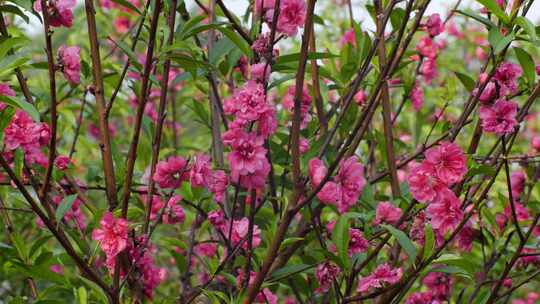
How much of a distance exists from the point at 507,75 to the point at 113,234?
104 cm

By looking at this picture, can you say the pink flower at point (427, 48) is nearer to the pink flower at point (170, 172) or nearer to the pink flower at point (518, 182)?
the pink flower at point (518, 182)

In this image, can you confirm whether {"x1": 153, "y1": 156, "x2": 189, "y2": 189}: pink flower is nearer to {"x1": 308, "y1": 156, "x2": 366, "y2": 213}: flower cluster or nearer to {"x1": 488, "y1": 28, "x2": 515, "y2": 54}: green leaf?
{"x1": 308, "y1": 156, "x2": 366, "y2": 213}: flower cluster

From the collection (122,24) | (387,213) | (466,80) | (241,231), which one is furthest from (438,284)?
(122,24)

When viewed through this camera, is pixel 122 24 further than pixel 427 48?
Yes

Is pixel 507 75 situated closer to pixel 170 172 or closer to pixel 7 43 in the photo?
pixel 170 172

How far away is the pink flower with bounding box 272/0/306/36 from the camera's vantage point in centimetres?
172

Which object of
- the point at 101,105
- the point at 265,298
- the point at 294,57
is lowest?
the point at 265,298

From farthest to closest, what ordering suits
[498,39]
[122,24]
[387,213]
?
[122,24] → [387,213] → [498,39]

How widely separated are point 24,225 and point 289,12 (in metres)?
2.21

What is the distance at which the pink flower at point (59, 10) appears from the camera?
69.2 inches

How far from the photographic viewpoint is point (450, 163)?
5.67 ft

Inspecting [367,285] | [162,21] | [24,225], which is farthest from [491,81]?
[24,225]

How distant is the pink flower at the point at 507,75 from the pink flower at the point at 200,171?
755 millimetres

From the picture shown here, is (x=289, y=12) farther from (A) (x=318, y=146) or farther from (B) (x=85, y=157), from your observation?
(B) (x=85, y=157)
